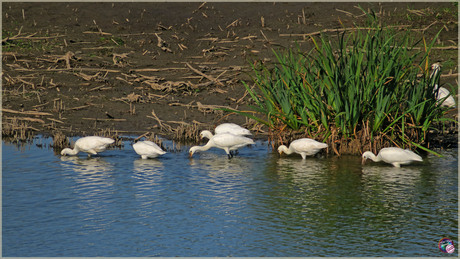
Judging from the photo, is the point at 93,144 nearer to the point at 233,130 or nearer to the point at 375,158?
the point at 233,130

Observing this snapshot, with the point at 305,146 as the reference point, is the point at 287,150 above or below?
below

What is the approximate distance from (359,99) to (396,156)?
1361 mm

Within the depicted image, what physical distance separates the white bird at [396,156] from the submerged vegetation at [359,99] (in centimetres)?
67

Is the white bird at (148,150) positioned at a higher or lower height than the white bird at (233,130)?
lower

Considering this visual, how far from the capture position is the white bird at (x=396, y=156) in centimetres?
1271

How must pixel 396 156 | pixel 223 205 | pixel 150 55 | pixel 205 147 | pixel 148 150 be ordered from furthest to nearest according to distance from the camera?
pixel 150 55 < pixel 205 147 < pixel 148 150 < pixel 396 156 < pixel 223 205

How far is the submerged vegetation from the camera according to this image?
13492 millimetres

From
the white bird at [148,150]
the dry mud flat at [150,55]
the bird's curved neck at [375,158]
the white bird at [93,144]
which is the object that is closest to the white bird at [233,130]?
the dry mud flat at [150,55]

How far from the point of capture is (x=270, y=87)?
48.0 feet

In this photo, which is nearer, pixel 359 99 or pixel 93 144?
pixel 359 99

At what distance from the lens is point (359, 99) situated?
13.5 metres

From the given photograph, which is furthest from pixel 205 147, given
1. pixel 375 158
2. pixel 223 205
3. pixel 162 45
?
pixel 162 45

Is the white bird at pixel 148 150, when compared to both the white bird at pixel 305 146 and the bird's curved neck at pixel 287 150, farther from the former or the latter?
the white bird at pixel 305 146

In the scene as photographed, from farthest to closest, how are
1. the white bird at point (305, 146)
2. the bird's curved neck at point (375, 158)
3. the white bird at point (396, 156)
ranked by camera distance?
1. the white bird at point (305, 146)
2. the bird's curved neck at point (375, 158)
3. the white bird at point (396, 156)
